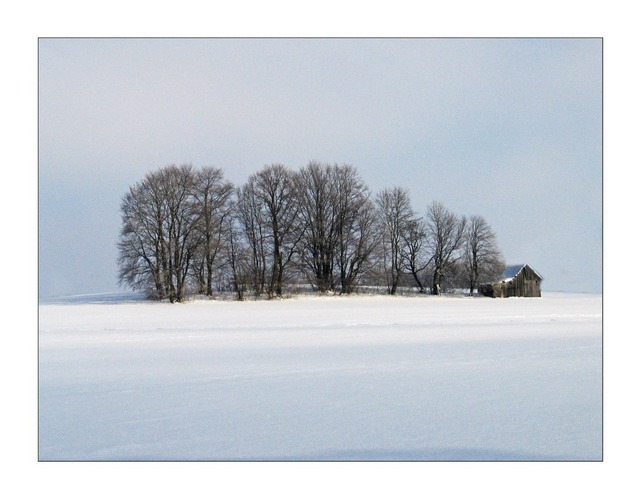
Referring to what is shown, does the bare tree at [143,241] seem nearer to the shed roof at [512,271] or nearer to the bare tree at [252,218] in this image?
the bare tree at [252,218]

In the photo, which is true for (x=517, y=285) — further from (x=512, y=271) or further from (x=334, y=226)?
(x=334, y=226)

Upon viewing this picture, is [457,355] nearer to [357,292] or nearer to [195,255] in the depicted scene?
[195,255]

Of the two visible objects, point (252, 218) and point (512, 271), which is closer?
point (252, 218)

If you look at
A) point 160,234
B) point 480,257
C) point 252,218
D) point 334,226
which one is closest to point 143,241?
point 160,234

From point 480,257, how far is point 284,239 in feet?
67.8

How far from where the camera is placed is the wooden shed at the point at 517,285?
50781 mm

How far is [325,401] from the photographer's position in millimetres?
6258

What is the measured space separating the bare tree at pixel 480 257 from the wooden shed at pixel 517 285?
0.95 meters

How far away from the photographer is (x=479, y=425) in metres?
5.38

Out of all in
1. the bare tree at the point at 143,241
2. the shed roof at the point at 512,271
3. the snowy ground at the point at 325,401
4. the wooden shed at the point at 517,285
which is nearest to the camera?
the snowy ground at the point at 325,401

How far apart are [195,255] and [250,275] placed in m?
4.72

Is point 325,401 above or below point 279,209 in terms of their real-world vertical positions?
below

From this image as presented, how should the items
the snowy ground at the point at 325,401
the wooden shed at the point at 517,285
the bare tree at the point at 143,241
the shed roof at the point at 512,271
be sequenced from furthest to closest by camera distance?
the shed roof at the point at 512,271, the wooden shed at the point at 517,285, the bare tree at the point at 143,241, the snowy ground at the point at 325,401

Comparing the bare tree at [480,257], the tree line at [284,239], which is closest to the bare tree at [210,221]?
the tree line at [284,239]
